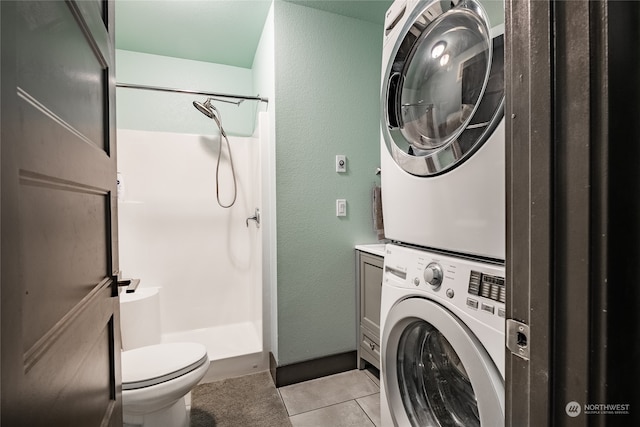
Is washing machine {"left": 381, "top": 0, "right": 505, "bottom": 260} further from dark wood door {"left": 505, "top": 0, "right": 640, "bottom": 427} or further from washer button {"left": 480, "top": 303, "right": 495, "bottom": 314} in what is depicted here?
dark wood door {"left": 505, "top": 0, "right": 640, "bottom": 427}

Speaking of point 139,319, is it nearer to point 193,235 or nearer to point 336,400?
point 193,235

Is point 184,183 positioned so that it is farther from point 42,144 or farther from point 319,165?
point 42,144

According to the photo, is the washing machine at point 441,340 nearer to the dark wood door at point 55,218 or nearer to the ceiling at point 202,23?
the dark wood door at point 55,218

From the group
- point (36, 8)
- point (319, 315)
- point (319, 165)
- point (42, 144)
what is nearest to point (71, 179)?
point (42, 144)

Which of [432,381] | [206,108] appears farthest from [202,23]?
[432,381]

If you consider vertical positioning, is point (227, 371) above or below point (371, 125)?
below

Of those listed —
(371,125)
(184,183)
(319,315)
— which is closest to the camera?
(319,315)

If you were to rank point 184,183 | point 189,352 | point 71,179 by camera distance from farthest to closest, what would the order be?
point 184,183 < point 189,352 < point 71,179

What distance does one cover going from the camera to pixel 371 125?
6.29 ft

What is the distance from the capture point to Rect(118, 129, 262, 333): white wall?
85.2 inches

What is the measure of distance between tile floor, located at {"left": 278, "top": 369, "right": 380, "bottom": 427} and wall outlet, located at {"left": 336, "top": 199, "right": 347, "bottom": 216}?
101 cm

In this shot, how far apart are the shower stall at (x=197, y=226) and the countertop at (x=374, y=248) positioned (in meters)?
0.75

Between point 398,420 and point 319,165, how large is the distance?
132 centimetres

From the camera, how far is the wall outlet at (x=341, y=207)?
72.3 inches
